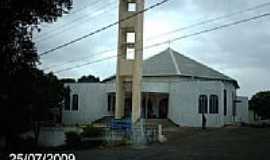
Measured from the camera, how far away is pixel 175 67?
44.7 meters

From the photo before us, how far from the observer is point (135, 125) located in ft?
94.4

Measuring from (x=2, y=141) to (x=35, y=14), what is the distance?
15.0 m

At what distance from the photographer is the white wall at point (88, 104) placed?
43.6m

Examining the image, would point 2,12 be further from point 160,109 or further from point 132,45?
point 160,109

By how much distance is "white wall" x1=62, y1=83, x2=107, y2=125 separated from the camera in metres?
43.6

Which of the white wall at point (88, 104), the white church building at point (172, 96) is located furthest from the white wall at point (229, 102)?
the white wall at point (88, 104)

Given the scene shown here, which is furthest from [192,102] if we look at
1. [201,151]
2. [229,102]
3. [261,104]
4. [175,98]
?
[201,151]

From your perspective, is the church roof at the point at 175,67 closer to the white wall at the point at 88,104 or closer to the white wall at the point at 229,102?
the white wall at the point at 229,102

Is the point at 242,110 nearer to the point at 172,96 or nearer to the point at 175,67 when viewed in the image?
the point at 175,67

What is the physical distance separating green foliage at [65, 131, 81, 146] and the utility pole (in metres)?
4.41

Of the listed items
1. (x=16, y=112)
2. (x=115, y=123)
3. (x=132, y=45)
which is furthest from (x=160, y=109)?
(x=16, y=112)

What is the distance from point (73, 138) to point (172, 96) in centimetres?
1537

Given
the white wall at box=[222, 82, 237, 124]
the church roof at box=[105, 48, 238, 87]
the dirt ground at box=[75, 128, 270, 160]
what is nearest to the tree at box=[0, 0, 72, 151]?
the dirt ground at box=[75, 128, 270, 160]

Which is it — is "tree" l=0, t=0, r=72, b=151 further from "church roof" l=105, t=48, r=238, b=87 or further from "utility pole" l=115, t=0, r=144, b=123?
"church roof" l=105, t=48, r=238, b=87
